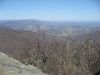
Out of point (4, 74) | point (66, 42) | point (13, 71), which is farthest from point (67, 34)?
point (4, 74)

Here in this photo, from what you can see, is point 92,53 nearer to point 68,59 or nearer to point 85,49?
point 85,49

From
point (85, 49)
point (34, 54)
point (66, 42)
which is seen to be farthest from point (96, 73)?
point (34, 54)

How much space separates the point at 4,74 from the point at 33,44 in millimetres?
5090

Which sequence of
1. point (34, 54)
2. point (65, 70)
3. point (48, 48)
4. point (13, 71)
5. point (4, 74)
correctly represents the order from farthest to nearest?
point (48, 48) < point (34, 54) < point (65, 70) < point (13, 71) < point (4, 74)

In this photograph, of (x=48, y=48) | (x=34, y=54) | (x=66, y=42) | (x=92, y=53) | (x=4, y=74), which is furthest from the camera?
(x=48, y=48)

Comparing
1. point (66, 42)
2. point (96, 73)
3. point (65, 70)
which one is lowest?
point (96, 73)

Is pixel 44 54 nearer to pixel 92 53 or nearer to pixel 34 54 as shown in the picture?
pixel 34 54

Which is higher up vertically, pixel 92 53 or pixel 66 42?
pixel 66 42

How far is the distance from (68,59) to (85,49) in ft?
11.8

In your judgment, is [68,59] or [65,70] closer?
[65,70]

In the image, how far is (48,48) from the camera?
1059 centimetres

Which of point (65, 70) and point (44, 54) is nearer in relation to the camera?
point (65, 70)

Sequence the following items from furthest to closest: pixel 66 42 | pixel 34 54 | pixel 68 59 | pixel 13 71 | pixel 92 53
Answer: pixel 34 54 → pixel 92 53 → pixel 66 42 → pixel 68 59 → pixel 13 71

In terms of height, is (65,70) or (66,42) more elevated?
(66,42)
